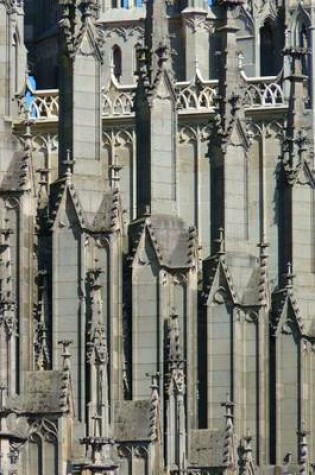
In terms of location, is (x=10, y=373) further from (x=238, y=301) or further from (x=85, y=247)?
(x=238, y=301)

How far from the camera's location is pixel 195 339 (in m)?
87.1

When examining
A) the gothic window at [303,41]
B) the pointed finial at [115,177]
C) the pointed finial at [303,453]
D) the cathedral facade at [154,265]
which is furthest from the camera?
the gothic window at [303,41]

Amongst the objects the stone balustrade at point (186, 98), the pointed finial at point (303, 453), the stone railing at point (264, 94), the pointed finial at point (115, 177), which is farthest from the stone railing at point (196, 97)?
the pointed finial at point (303, 453)

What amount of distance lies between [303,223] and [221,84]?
431cm

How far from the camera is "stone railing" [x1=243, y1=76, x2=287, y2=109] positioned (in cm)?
9831

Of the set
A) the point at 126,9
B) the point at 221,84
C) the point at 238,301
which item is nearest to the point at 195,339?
the point at 238,301

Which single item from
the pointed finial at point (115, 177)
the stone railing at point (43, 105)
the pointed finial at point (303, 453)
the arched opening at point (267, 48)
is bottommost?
the pointed finial at point (303, 453)

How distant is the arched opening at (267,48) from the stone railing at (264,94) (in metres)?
6.97

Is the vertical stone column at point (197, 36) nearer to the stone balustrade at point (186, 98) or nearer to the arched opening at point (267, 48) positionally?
the arched opening at point (267, 48)

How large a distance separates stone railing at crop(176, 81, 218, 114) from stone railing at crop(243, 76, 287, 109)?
936 mm

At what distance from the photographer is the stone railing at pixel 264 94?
9831 centimetres

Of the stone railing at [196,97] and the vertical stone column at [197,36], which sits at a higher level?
the vertical stone column at [197,36]

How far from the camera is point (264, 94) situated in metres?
98.6

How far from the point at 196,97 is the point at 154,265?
13.9 meters
